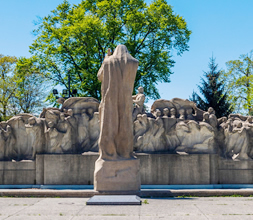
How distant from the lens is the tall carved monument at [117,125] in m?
9.61

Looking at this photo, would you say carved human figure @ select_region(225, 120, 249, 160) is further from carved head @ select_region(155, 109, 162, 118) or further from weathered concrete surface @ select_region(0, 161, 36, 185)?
weathered concrete surface @ select_region(0, 161, 36, 185)

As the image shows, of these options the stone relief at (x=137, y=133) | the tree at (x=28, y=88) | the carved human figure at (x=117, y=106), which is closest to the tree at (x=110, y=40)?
the tree at (x=28, y=88)

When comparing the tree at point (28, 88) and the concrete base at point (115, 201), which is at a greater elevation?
the tree at point (28, 88)

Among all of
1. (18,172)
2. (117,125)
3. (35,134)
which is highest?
(117,125)

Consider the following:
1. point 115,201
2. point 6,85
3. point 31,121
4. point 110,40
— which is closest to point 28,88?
point 6,85

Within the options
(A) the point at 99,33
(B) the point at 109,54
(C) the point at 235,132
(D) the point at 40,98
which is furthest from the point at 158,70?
(B) the point at 109,54

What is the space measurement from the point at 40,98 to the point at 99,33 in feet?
34.8

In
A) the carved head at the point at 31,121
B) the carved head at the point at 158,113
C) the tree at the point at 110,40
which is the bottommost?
the carved head at the point at 31,121

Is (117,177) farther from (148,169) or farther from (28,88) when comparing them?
(28,88)

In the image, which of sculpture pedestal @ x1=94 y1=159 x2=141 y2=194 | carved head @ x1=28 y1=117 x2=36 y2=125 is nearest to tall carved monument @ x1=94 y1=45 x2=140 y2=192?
sculpture pedestal @ x1=94 y1=159 x2=141 y2=194

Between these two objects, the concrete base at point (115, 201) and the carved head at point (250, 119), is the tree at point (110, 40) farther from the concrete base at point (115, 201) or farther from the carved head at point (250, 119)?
the concrete base at point (115, 201)

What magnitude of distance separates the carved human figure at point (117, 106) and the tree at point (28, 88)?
21416 millimetres

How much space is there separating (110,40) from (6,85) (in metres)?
12.6

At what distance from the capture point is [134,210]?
23.8 ft
